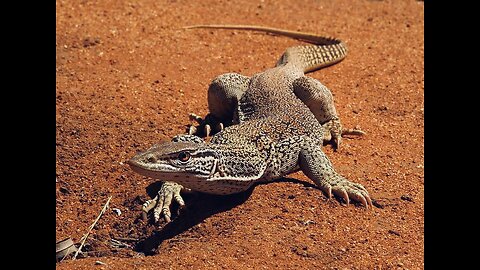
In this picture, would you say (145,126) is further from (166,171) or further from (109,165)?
(166,171)

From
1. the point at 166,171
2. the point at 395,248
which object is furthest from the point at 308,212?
the point at 166,171

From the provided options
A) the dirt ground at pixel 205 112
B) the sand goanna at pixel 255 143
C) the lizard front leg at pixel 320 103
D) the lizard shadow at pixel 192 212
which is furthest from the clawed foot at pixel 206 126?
the lizard shadow at pixel 192 212

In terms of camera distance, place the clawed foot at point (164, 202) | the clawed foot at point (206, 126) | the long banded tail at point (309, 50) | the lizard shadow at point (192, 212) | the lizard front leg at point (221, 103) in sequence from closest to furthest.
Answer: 1. the lizard shadow at point (192, 212)
2. the clawed foot at point (164, 202)
3. the clawed foot at point (206, 126)
4. the lizard front leg at point (221, 103)
5. the long banded tail at point (309, 50)

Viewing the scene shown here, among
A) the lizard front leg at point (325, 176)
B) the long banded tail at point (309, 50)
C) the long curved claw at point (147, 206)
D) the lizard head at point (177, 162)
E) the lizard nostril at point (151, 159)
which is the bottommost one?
the long curved claw at point (147, 206)

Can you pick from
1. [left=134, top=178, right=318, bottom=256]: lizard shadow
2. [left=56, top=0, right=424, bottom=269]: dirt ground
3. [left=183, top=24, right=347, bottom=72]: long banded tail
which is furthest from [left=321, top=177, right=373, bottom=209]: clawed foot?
[left=183, top=24, right=347, bottom=72]: long banded tail

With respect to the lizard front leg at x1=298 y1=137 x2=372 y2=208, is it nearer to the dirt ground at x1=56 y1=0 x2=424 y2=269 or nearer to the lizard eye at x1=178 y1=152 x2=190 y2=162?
the dirt ground at x1=56 y1=0 x2=424 y2=269

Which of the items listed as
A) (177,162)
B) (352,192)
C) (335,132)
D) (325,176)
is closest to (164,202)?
(177,162)

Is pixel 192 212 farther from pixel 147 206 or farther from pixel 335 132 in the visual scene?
pixel 335 132

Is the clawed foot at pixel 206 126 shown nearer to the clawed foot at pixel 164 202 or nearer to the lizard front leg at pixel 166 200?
the lizard front leg at pixel 166 200
